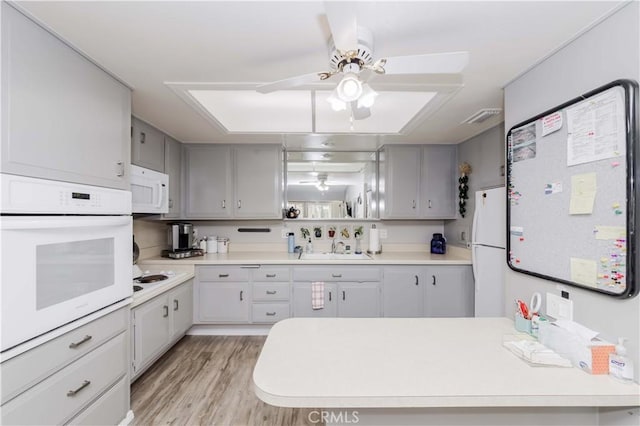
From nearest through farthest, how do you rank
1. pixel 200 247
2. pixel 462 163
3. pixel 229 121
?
1. pixel 229 121
2. pixel 462 163
3. pixel 200 247

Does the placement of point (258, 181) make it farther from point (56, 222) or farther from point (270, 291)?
point (56, 222)

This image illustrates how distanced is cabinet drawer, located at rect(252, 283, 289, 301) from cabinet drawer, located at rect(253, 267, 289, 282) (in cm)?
5

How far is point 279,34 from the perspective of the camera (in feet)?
4.43

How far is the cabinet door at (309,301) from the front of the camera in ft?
9.72

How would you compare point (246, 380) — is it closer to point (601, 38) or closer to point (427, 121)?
point (427, 121)

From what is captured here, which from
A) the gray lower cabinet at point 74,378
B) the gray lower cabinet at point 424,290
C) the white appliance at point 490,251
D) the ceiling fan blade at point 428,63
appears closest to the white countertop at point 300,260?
the gray lower cabinet at point 424,290

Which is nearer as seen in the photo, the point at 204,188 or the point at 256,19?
the point at 256,19

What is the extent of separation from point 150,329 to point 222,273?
0.88 meters

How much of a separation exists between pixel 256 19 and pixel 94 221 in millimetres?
1289

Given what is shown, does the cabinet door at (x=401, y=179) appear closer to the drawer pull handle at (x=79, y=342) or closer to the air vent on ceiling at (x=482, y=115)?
the air vent on ceiling at (x=482, y=115)

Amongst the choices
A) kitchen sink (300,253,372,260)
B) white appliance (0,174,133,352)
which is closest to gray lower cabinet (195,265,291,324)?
kitchen sink (300,253,372,260)

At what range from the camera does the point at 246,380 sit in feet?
A: 7.54

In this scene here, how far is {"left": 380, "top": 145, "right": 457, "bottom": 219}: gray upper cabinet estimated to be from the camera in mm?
3369

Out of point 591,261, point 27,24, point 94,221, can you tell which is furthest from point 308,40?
point 591,261
